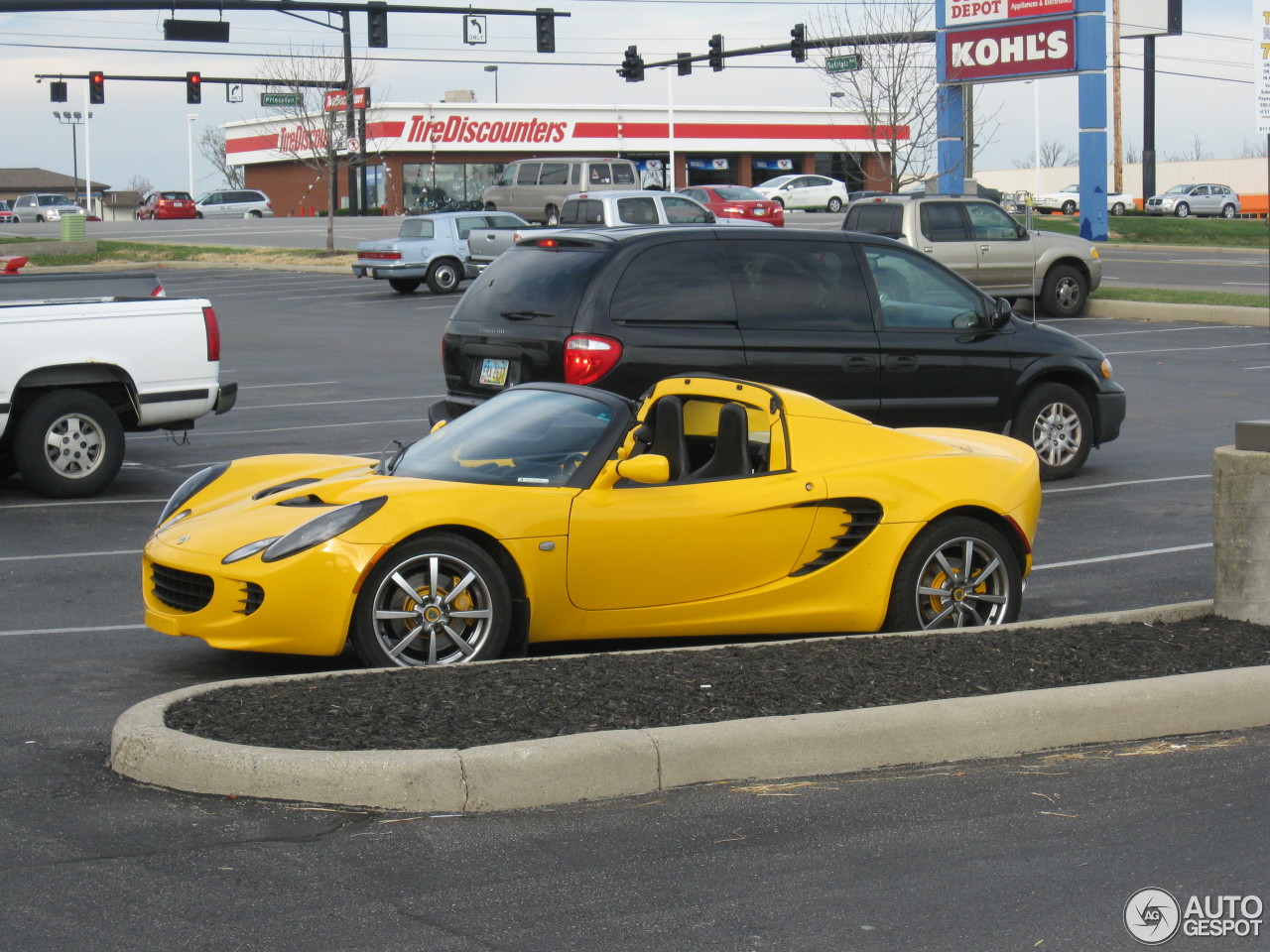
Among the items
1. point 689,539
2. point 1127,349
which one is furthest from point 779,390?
point 1127,349

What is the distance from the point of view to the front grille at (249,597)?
6.37 meters

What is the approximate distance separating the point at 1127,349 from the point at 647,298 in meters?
13.4

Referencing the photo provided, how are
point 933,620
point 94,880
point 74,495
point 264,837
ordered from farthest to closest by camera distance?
point 74,495
point 933,620
point 264,837
point 94,880

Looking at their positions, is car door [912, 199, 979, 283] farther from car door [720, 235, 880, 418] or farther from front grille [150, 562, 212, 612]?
front grille [150, 562, 212, 612]

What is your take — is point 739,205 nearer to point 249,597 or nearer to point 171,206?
point 171,206

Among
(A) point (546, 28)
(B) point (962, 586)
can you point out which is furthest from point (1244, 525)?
(A) point (546, 28)

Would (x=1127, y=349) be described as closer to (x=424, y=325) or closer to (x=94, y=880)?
(x=424, y=325)

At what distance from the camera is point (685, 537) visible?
683 cm

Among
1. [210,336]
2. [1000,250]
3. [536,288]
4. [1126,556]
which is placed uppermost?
[1000,250]

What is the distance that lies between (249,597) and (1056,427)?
25.0 feet

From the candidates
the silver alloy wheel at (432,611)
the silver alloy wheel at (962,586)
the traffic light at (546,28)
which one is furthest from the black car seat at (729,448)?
the traffic light at (546,28)

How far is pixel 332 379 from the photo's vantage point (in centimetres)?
1978

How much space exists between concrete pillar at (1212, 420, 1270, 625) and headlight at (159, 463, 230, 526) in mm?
4834

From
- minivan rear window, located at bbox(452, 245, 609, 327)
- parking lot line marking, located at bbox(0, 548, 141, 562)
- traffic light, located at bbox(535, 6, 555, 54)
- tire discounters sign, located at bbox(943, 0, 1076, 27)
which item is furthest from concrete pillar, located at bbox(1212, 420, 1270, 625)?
traffic light, located at bbox(535, 6, 555, 54)
